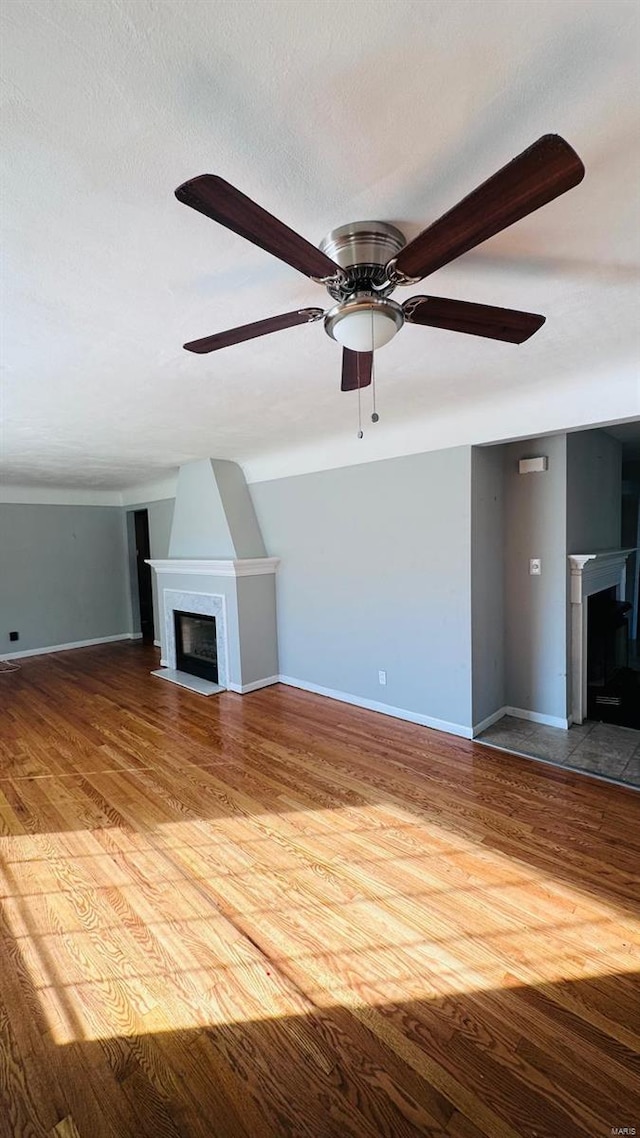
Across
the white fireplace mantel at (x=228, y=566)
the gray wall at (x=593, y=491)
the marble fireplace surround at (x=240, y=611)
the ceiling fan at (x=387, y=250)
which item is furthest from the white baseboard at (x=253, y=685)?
the ceiling fan at (x=387, y=250)

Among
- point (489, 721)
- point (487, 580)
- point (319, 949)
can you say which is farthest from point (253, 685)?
point (319, 949)

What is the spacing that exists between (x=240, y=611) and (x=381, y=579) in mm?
1529

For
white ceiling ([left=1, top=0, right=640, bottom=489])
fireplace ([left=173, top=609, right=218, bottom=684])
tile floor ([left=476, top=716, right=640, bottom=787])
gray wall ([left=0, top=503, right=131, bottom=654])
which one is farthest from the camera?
gray wall ([left=0, top=503, right=131, bottom=654])

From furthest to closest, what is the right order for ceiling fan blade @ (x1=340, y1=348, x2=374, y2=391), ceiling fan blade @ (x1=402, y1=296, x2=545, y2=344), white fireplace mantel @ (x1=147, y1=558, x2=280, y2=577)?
white fireplace mantel @ (x1=147, y1=558, x2=280, y2=577), ceiling fan blade @ (x1=340, y1=348, x2=374, y2=391), ceiling fan blade @ (x1=402, y1=296, x2=545, y2=344)

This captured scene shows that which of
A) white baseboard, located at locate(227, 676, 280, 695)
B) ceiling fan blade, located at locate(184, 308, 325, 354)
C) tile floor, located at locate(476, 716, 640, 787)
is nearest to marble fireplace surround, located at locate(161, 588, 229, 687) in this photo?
white baseboard, located at locate(227, 676, 280, 695)

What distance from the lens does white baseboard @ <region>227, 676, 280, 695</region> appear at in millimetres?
4680

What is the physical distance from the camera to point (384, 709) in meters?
3.99

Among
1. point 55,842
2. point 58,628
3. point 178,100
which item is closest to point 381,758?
point 55,842

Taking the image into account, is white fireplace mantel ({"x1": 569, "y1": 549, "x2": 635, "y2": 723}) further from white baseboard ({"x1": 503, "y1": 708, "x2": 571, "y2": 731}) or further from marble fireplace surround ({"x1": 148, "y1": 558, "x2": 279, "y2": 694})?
marble fireplace surround ({"x1": 148, "y1": 558, "x2": 279, "y2": 694})

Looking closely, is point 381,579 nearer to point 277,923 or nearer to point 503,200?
point 277,923

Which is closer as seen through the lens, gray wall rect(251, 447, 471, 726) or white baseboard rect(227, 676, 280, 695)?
gray wall rect(251, 447, 471, 726)

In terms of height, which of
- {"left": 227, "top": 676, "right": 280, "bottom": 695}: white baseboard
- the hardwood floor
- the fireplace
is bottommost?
the hardwood floor

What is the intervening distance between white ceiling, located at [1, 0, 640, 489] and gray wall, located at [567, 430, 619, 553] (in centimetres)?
133

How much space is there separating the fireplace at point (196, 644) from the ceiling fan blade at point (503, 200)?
4330 mm
